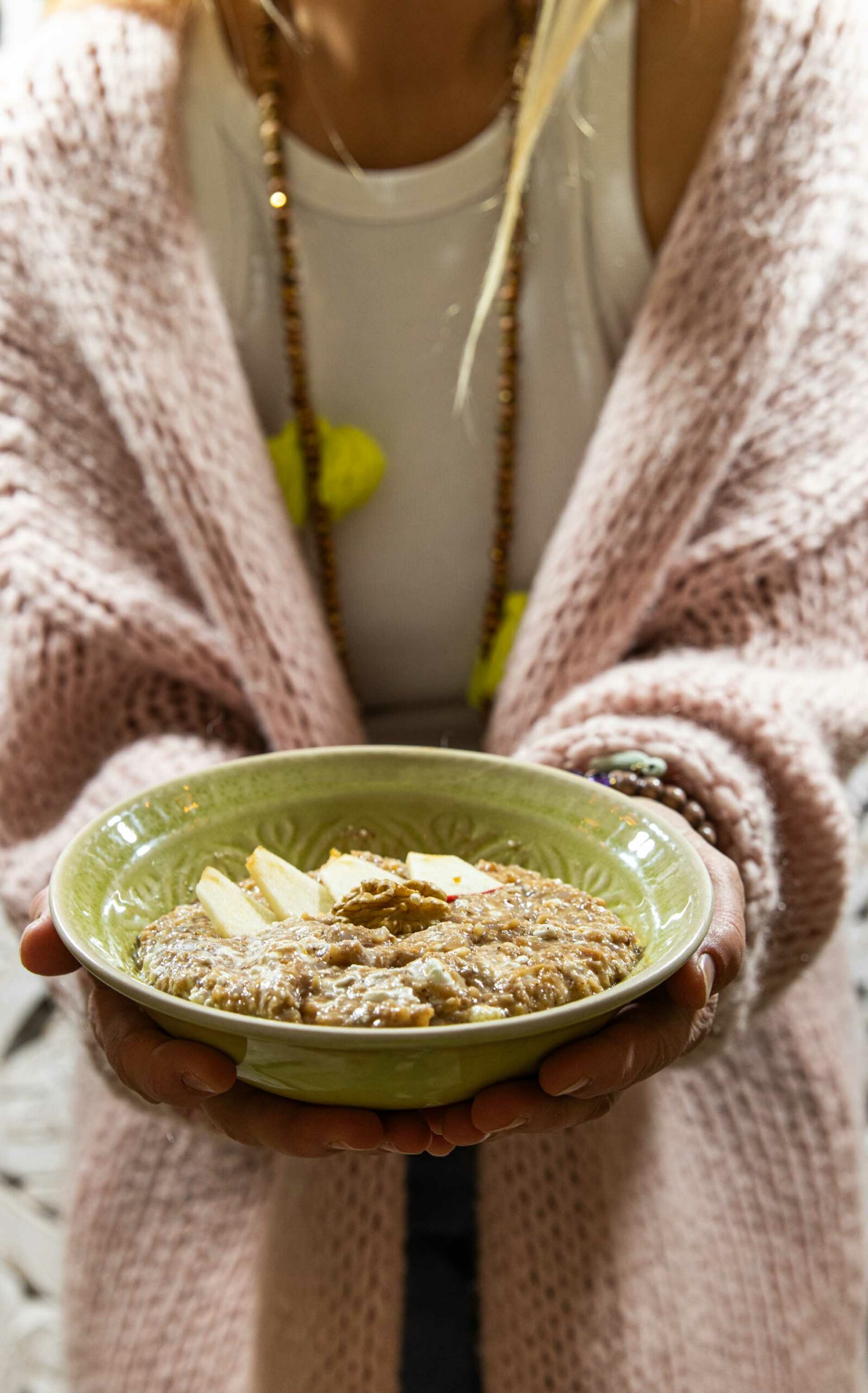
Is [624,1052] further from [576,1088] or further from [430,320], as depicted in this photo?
[430,320]

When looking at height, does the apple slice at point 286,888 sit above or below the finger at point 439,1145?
above

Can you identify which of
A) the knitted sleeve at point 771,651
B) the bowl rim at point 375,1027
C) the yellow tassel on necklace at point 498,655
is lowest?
the yellow tassel on necklace at point 498,655

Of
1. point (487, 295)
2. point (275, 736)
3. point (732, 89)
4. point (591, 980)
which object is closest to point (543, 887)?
point (591, 980)

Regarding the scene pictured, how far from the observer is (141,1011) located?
0.49 m

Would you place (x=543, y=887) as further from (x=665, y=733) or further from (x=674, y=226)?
(x=674, y=226)

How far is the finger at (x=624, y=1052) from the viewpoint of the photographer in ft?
1.45

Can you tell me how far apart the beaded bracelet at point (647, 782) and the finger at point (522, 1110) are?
7.6 inches

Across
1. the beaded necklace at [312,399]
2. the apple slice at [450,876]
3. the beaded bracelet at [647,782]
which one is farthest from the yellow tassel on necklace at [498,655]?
the apple slice at [450,876]

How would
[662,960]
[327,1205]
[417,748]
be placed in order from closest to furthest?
1. [662,960]
2. [417,748]
3. [327,1205]

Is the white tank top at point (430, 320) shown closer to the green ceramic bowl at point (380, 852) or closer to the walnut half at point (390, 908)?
the green ceramic bowl at point (380, 852)

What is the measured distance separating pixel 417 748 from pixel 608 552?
10.0 inches

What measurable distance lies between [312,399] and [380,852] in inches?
17.0

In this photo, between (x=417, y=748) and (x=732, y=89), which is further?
(x=732, y=89)

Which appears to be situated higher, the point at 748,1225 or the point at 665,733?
the point at 665,733
